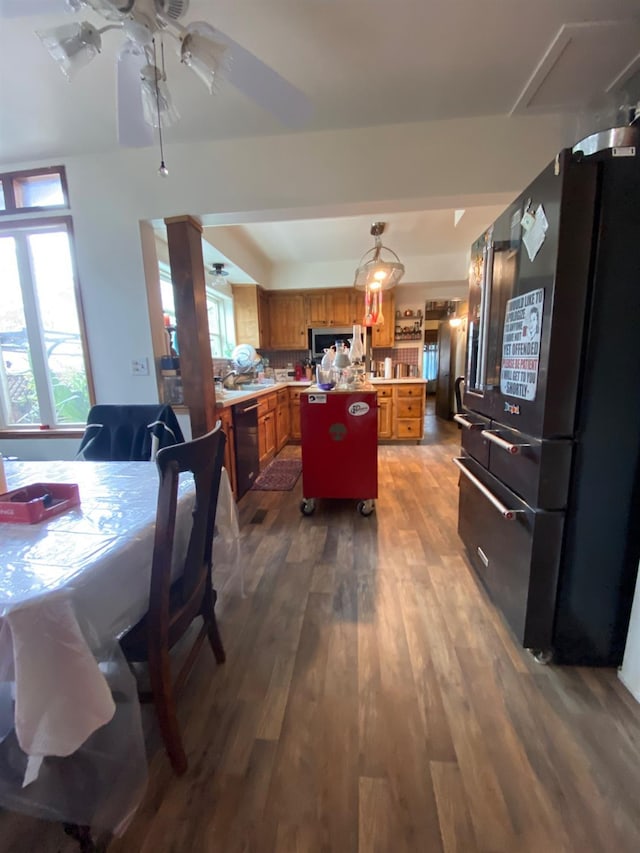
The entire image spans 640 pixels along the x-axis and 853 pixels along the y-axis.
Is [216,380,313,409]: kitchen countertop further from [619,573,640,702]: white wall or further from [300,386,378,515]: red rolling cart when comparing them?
[619,573,640,702]: white wall

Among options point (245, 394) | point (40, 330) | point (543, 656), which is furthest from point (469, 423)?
point (40, 330)

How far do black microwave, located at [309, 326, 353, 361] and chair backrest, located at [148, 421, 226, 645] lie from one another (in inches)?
172

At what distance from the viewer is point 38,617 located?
0.65m

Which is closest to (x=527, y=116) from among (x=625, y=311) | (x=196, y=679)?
(x=625, y=311)

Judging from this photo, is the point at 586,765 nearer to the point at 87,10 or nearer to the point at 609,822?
the point at 609,822

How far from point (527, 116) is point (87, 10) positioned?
2290 mm

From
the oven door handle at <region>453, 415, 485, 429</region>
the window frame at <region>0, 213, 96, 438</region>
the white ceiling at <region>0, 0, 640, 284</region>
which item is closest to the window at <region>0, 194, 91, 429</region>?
the window frame at <region>0, 213, 96, 438</region>

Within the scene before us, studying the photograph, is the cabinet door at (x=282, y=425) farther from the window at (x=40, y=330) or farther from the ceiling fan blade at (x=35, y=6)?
the ceiling fan blade at (x=35, y=6)

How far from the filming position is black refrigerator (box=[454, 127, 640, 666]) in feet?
3.51

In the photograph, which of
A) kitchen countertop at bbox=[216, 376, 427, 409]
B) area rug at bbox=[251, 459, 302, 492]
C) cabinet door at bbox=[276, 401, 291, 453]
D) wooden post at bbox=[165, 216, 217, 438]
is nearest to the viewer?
wooden post at bbox=[165, 216, 217, 438]

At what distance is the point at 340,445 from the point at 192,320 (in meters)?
1.39

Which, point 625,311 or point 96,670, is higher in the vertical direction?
point 625,311

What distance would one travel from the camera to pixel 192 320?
7.79ft

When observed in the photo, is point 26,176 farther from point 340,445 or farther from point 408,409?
point 408,409
